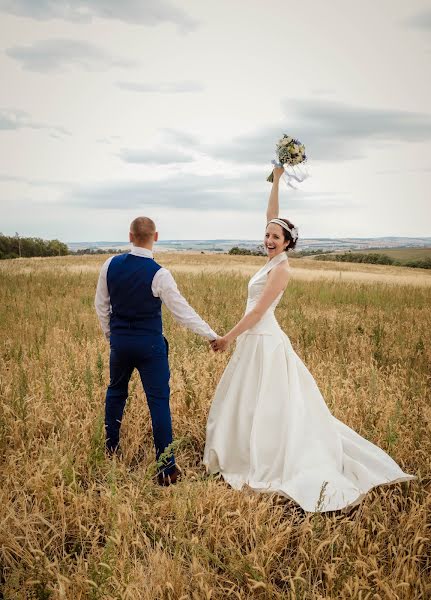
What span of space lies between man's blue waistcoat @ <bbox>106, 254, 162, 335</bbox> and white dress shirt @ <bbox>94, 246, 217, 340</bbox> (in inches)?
2.0

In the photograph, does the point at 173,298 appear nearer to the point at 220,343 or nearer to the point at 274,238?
the point at 220,343

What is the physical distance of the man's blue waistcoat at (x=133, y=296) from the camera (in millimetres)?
3670

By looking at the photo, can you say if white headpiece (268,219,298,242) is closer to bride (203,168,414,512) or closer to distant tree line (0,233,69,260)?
bride (203,168,414,512)

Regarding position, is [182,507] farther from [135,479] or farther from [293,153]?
[293,153]

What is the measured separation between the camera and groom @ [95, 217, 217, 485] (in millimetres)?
3689

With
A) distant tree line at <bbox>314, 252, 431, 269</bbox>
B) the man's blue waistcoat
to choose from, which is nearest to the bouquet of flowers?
the man's blue waistcoat

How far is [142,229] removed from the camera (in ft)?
12.2

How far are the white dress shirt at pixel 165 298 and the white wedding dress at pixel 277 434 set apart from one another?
0.57m

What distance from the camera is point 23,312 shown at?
9.70 metres

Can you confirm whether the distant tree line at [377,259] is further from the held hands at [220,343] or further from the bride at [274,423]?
the held hands at [220,343]

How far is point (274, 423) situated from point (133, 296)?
1.75 m

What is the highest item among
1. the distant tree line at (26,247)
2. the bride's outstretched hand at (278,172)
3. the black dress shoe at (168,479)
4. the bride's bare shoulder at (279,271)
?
the distant tree line at (26,247)

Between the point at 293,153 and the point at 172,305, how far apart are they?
2409 mm

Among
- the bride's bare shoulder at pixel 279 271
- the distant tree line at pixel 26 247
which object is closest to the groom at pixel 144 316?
the bride's bare shoulder at pixel 279 271
